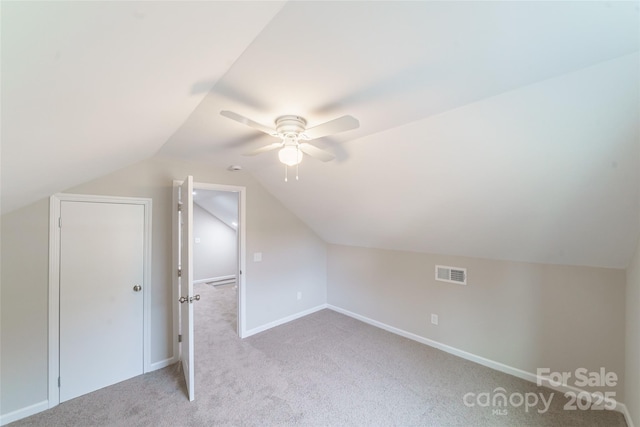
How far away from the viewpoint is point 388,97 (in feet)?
5.03

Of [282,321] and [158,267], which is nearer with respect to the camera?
[158,267]

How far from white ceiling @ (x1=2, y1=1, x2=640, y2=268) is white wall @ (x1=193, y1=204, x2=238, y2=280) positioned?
13.9 ft

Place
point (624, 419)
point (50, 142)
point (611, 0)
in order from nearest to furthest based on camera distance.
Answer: point (611, 0) → point (50, 142) → point (624, 419)

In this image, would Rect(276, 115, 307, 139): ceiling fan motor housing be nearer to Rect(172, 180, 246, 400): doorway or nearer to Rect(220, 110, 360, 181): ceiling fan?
Rect(220, 110, 360, 181): ceiling fan

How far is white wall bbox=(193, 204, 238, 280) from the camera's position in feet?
21.1

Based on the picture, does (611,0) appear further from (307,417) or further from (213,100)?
(307,417)

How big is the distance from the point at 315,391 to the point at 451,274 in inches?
81.6

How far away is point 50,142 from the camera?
1.21m

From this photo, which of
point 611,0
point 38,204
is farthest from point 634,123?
point 38,204

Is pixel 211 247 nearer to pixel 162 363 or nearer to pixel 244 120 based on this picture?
pixel 162 363

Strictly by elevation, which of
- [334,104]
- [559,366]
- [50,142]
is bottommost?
[559,366]

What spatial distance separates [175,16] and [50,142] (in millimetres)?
999

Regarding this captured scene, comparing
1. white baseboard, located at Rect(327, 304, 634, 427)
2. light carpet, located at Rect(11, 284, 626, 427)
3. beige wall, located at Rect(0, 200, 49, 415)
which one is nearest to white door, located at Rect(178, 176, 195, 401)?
light carpet, located at Rect(11, 284, 626, 427)

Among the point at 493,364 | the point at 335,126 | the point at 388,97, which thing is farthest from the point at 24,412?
the point at 493,364
